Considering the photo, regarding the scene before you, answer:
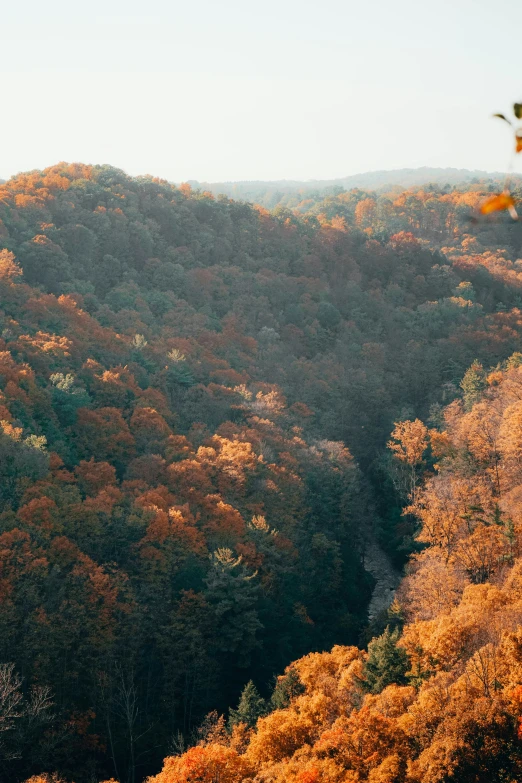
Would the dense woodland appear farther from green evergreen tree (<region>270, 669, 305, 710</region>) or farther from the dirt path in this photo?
the dirt path

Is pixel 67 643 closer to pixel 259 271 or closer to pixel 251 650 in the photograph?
pixel 251 650

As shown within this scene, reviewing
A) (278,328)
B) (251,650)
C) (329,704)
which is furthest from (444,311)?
(329,704)

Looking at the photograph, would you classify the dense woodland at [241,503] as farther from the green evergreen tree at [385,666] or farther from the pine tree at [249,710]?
the pine tree at [249,710]

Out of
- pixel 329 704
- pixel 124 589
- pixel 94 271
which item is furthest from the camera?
pixel 94 271

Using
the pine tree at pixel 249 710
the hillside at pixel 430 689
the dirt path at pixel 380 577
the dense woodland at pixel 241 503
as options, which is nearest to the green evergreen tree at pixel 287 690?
the hillside at pixel 430 689

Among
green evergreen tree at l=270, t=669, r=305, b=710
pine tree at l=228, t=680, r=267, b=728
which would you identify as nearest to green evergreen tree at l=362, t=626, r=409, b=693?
green evergreen tree at l=270, t=669, r=305, b=710

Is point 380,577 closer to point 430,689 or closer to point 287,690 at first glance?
point 287,690

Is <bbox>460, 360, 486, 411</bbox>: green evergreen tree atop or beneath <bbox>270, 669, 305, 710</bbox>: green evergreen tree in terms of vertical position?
atop
